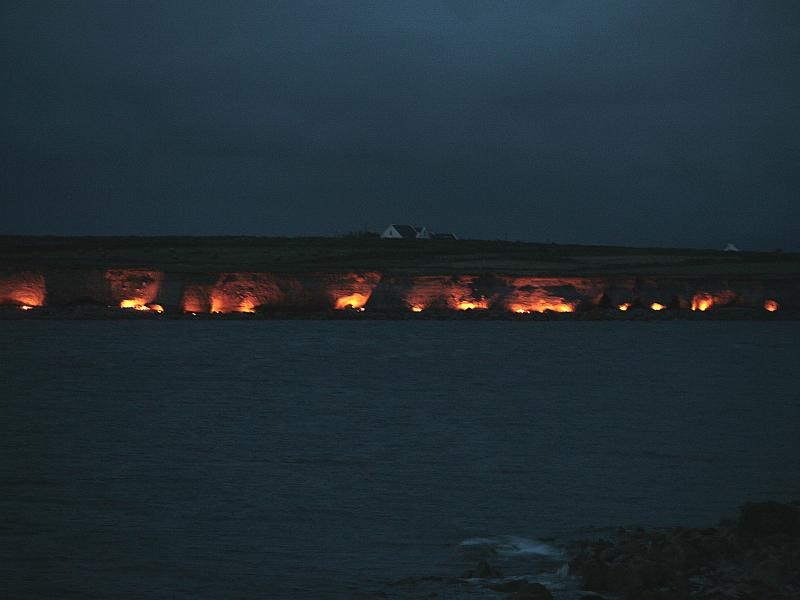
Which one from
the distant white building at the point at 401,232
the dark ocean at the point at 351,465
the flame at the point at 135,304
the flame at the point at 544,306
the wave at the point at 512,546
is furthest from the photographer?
the distant white building at the point at 401,232

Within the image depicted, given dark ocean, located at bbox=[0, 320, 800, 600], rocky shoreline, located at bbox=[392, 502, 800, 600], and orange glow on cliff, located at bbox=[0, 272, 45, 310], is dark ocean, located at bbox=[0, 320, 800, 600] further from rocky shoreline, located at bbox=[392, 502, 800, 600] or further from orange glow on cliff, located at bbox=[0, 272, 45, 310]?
orange glow on cliff, located at bbox=[0, 272, 45, 310]

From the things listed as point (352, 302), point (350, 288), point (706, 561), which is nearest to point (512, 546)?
point (706, 561)

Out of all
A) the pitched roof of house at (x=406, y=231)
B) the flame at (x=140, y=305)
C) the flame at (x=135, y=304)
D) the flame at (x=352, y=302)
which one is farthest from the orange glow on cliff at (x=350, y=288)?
the pitched roof of house at (x=406, y=231)

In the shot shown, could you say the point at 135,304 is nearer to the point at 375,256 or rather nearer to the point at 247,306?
the point at 247,306

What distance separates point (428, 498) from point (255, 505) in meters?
2.59

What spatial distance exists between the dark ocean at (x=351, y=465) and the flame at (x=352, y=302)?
70.8 ft

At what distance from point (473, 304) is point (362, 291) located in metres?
6.58

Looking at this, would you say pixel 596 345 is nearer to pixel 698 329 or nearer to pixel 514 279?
pixel 514 279

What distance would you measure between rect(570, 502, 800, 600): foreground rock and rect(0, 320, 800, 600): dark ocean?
19.5 inches

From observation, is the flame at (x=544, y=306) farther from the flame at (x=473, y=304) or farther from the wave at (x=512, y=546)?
the wave at (x=512, y=546)

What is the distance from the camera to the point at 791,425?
25.7m

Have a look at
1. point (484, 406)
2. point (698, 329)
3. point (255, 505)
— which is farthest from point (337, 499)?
point (698, 329)

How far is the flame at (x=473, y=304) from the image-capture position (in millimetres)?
65250

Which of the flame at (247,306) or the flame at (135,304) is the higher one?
the flame at (247,306)
